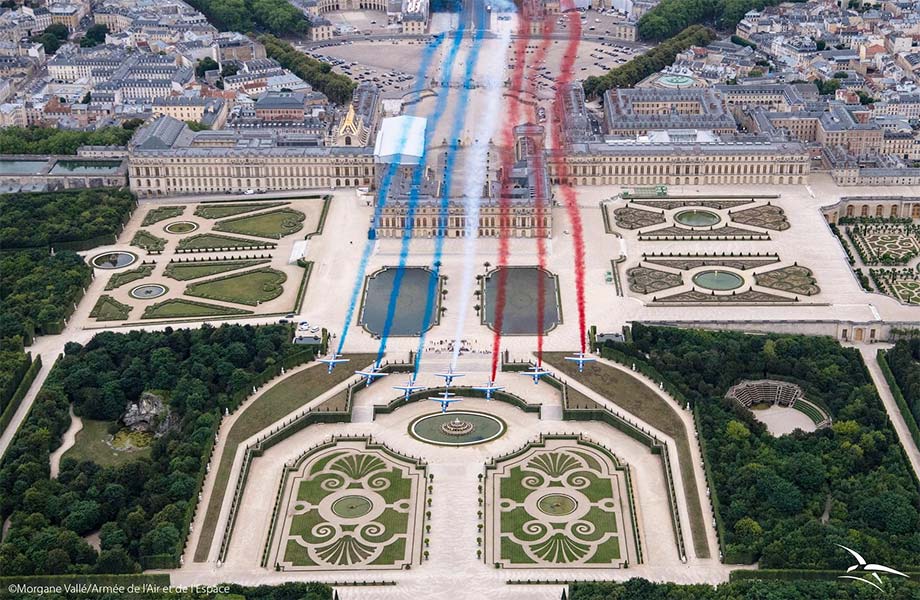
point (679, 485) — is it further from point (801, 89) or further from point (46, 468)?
point (801, 89)

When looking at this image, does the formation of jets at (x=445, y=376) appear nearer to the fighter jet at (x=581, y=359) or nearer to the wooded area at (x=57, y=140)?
the fighter jet at (x=581, y=359)

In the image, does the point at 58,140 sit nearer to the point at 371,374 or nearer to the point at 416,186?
the point at 416,186

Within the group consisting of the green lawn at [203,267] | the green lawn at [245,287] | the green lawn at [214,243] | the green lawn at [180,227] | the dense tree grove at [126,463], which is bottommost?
the dense tree grove at [126,463]

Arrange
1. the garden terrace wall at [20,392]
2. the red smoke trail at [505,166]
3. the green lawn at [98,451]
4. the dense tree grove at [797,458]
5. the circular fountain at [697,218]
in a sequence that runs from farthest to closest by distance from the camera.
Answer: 1. the circular fountain at [697,218]
2. the red smoke trail at [505,166]
3. the garden terrace wall at [20,392]
4. the green lawn at [98,451]
5. the dense tree grove at [797,458]

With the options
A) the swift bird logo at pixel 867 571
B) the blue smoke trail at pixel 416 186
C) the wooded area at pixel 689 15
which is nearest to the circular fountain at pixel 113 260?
the blue smoke trail at pixel 416 186

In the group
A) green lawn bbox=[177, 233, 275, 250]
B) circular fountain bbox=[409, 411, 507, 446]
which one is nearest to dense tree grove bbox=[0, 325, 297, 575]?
circular fountain bbox=[409, 411, 507, 446]

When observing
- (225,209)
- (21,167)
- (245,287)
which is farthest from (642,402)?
(21,167)

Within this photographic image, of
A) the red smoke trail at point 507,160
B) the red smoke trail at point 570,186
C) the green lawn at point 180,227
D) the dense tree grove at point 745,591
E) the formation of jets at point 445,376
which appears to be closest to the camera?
the dense tree grove at point 745,591

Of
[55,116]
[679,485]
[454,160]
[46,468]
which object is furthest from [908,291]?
[55,116]
